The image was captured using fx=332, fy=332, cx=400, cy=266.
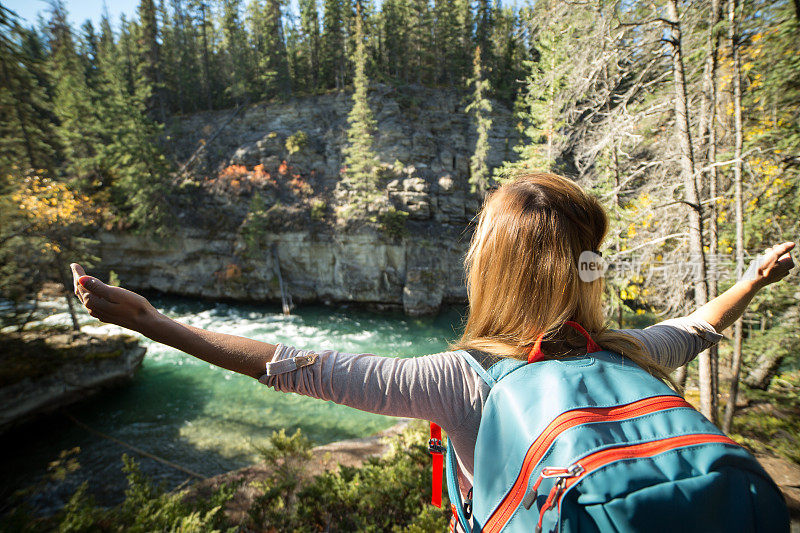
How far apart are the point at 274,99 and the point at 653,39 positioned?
30977 mm

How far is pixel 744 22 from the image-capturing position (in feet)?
12.6

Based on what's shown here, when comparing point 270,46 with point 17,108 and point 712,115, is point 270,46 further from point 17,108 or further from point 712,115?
point 712,115

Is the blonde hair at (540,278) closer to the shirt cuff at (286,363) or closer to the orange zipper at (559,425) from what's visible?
the orange zipper at (559,425)

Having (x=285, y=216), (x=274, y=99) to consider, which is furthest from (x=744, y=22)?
(x=274, y=99)

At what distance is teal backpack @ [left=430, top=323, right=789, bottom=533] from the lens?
73cm

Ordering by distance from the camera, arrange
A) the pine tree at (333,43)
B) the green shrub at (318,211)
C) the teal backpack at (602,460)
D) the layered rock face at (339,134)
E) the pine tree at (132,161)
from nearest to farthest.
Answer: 1. the teal backpack at (602,460)
2. the pine tree at (132,161)
3. the green shrub at (318,211)
4. the layered rock face at (339,134)
5. the pine tree at (333,43)

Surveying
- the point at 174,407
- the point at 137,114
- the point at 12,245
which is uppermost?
the point at 137,114

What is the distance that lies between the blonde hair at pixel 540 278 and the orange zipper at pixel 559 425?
0.23 m

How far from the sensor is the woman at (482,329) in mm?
1021

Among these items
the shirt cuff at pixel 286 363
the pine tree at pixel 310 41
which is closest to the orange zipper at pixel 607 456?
the shirt cuff at pixel 286 363

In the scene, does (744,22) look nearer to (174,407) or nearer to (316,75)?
(174,407)

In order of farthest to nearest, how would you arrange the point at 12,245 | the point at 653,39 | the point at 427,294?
the point at 427,294, the point at 12,245, the point at 653,39

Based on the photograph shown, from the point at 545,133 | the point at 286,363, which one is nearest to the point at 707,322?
the point at 286,363

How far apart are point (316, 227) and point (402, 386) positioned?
20889 mm
